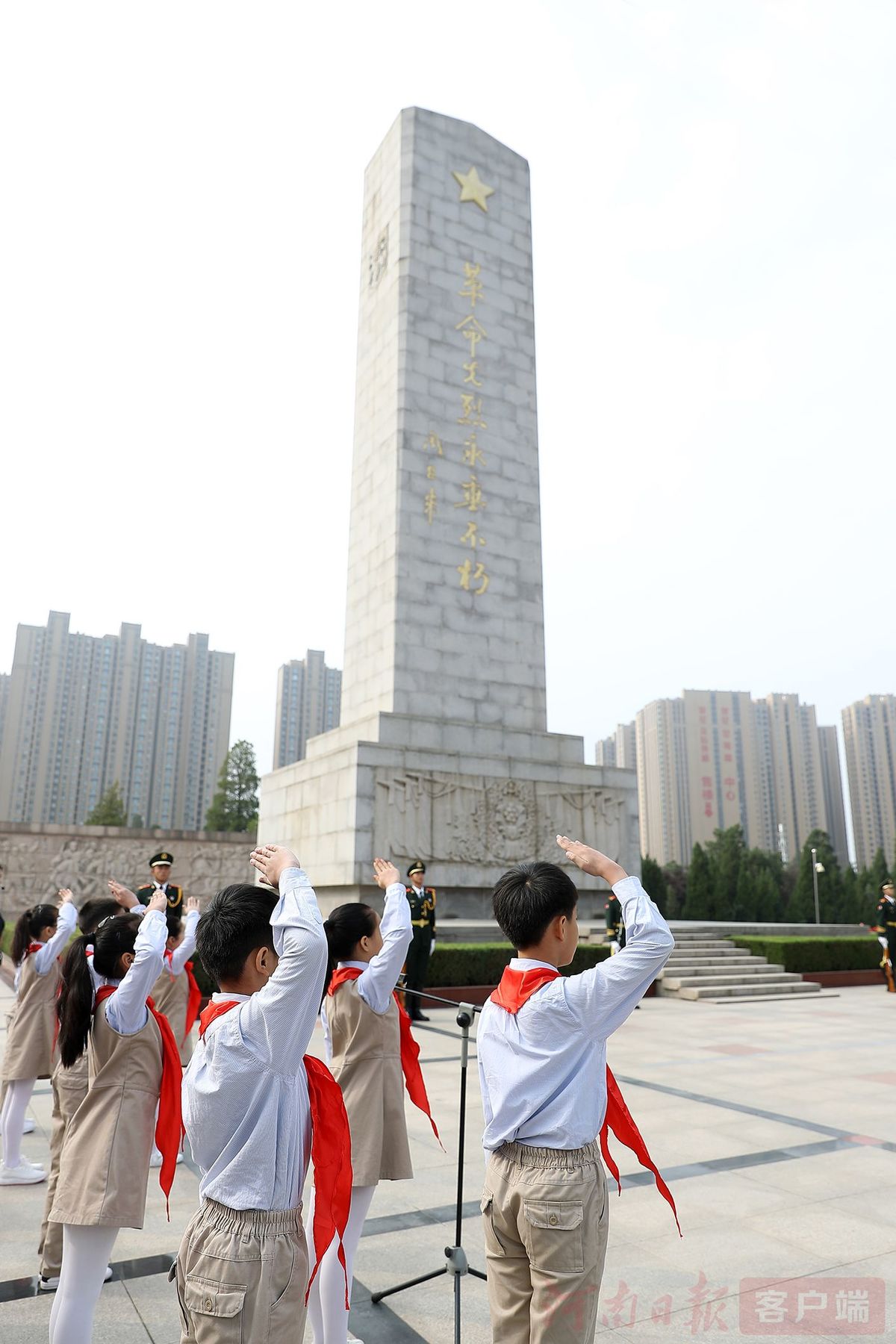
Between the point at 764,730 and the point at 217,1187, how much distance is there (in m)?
58.0

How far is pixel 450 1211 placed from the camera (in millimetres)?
3662

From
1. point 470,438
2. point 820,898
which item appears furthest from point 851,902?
point 470,438

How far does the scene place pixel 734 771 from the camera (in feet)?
180

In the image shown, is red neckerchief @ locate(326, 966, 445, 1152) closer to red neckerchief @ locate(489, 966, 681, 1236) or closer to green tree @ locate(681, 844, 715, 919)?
red neckerchief @ locate(489, 966, 681, 1236)

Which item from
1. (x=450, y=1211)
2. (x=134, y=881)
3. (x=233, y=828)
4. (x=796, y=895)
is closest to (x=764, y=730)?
(x=796, y=895)

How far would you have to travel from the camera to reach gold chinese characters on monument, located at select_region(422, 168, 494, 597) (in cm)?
1363

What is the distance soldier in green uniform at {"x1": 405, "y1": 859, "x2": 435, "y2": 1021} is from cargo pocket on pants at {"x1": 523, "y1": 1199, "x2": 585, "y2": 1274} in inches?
279

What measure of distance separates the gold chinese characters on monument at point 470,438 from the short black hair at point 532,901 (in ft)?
38.3

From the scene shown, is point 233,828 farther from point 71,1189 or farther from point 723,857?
point 71,1189

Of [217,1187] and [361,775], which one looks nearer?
[217,1187]

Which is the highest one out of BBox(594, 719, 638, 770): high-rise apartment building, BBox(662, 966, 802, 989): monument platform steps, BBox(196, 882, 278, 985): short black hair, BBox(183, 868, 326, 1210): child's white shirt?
BBox(594, 719, 638, 770): high-rise apartment building

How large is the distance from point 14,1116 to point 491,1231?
128 inches

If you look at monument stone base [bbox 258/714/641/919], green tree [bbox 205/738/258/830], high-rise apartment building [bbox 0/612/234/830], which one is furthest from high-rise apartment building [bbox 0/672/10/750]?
monument stone base [bbox 258/714/641/919]

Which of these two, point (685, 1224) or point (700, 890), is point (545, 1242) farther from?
point (700, 890)
